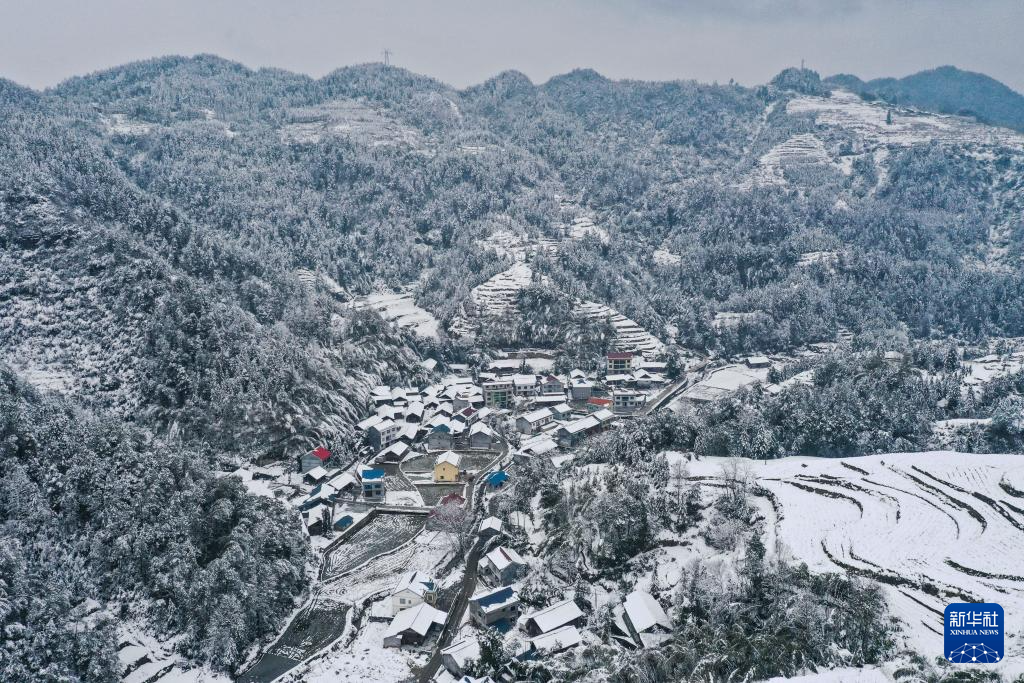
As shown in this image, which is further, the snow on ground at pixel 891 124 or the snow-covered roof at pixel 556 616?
the snow on ground at pixel 891 124

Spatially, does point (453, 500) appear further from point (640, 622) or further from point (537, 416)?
point (537, 416)

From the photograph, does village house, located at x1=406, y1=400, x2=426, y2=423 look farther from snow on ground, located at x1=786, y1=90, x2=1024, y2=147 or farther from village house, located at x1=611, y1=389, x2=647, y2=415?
snow on ground, located at x1=786, y1=90, x2=1024, y2=147

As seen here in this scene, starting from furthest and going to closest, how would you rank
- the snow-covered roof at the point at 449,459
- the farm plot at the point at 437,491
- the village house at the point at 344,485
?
the snow-covered roof at the point at 449,459 → the farm plot at the point at 437,491 → the village house at the point at 344,485

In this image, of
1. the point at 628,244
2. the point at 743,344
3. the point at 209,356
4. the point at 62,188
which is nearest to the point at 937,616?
the point at 209,356

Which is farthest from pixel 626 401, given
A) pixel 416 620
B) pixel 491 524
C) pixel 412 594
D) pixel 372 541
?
pixel 416 620

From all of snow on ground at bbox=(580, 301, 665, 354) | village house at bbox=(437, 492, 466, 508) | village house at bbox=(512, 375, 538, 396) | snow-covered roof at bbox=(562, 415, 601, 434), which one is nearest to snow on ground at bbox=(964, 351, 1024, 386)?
snow on ground at bbox=(580, 301, 665, 354)

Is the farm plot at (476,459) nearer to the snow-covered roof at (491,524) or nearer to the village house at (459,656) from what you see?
the snow-covered roof at (491,524)

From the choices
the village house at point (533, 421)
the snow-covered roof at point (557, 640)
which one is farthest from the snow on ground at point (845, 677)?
the village house at point (533, 421)
